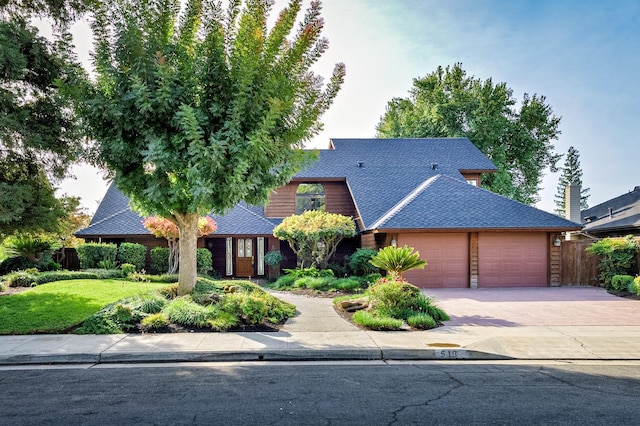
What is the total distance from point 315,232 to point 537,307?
775 cm

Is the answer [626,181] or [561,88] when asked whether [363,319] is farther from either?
[626,181]

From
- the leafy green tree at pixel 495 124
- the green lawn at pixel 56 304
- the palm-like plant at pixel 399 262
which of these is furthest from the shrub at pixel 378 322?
the leafy green tree at pixel 495 124

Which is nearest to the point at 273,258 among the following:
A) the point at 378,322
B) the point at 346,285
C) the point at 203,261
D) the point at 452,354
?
the point at 203,261

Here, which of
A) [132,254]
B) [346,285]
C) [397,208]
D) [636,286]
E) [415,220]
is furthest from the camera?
[132,254]

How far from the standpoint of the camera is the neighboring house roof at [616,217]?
2334 centimetres

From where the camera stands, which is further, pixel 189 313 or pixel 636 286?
pixel 636 286

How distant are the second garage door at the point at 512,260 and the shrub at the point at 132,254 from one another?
1402 cm

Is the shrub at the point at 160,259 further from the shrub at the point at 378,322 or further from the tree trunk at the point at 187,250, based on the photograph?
the shrub at the point at 378,322

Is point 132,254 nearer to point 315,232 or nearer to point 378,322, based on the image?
point 315,232

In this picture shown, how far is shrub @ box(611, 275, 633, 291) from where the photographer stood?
14.9 m

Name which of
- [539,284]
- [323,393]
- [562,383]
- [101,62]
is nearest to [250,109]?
[101,62]

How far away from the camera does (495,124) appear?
99.9 ft

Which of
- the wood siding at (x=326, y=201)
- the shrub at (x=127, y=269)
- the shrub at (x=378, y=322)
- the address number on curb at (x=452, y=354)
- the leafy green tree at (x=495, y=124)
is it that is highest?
the leafy green tree at (x=495, y=124)

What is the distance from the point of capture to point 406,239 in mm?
16531
